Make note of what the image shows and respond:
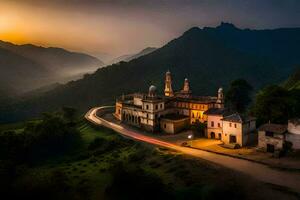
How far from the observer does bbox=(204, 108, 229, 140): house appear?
208 ft

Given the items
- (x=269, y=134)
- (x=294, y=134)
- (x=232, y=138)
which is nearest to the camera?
(x=294, y=134)

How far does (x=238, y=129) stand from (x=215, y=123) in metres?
7.31

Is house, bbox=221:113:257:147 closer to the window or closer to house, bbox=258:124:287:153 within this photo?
house, bbox=258:124:287:153

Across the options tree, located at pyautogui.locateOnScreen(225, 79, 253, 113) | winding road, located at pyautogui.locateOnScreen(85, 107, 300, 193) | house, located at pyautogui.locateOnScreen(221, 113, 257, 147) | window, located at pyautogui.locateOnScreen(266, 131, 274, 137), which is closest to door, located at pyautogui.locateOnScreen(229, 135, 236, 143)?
house, located at pyautogui.locateOnScreen(221, 113, 257, 147)

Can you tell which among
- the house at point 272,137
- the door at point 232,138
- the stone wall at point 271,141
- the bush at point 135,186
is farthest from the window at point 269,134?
the bush at point 135,186

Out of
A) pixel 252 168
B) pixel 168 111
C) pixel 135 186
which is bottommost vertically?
pixel 135 186

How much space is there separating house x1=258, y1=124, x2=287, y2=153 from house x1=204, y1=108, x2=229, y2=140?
10682 millimetres

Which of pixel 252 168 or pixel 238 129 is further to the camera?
pixel 238 129

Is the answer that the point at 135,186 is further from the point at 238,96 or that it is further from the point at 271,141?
the point at 238,96

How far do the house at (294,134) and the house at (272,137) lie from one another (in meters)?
0.71

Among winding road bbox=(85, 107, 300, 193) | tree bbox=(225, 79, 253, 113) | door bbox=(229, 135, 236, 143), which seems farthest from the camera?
tree bbox=(225, 79, 253, 113)

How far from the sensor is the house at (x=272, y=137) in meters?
50.8

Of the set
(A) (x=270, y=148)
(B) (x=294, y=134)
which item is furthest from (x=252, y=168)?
(B) (x=294, y=134)

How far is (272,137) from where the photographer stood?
51.9 m
